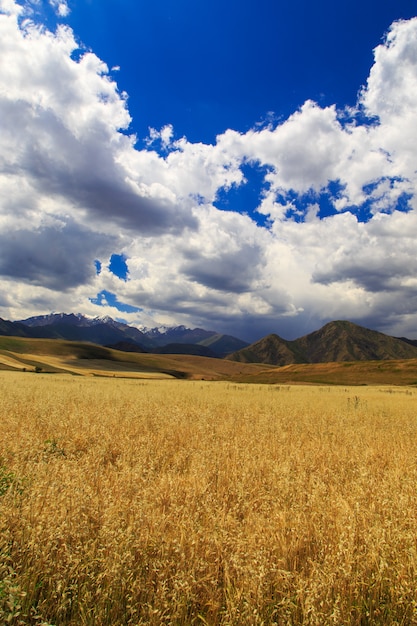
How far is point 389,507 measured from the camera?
4.96 meters

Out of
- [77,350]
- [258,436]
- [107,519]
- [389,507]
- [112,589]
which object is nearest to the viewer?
[112,589]

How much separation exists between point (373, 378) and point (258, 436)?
94.8 metres

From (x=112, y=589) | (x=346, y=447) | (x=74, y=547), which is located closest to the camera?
(x=112, y=589)

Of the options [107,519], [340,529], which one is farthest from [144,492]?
[340,529]

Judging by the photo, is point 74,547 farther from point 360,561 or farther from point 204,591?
point 360,561

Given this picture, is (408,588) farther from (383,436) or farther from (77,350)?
(77,350)

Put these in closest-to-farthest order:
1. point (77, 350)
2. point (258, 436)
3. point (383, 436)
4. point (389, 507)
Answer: point (389, 507), point (258, 436), point (383, 436), point (77, 350)

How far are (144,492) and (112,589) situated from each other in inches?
68.9

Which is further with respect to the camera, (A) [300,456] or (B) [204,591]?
(A) [300,456]

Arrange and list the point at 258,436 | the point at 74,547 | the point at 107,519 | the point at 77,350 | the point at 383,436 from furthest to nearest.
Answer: the point at 77,350 → the point at 383,436 → the point at 258,436 → the point at 107,519 → the point at 74,547

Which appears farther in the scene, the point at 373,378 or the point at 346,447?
the point at 373,378

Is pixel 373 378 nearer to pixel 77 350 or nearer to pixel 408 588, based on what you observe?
pixel 408 588

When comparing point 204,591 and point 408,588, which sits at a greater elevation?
point 408,588

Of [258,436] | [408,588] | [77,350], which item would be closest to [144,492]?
[408,588]
